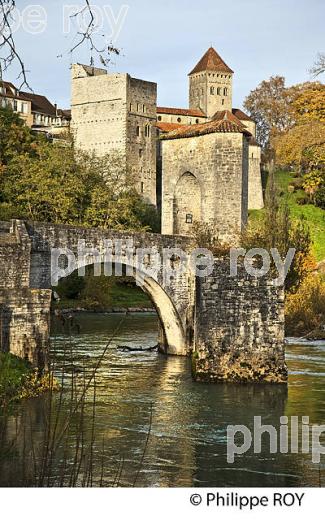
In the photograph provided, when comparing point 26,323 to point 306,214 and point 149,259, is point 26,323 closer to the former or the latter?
point 149,259

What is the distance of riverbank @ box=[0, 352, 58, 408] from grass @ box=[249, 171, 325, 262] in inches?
1537

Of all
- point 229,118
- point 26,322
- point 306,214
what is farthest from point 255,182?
point 26,322

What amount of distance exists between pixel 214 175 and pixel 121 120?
41712 millimetres

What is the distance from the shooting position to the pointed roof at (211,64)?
313 feet

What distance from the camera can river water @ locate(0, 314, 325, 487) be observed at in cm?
1212

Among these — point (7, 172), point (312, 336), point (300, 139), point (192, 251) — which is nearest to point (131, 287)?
point (7, 172)

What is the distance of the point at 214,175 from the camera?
1225 inches

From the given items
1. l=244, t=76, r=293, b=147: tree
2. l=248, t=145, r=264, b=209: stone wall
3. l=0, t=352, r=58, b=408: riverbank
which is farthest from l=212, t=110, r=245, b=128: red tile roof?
l=244, t=76, r=293, b=147: tree

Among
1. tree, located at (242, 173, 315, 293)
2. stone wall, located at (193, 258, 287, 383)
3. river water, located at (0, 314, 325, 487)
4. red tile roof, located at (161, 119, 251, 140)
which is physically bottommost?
river water, located at (0, 314, 325, 487)

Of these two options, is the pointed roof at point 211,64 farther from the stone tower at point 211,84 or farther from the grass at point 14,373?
the grass at point 14,373

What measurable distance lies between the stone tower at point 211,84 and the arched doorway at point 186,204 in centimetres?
5968

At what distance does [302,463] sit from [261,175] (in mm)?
70480

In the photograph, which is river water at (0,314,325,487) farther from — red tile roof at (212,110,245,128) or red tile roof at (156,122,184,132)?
red tile roof at (156,122,184,132)

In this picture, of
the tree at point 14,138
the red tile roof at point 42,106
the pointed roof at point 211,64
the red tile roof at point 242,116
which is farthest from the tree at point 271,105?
the tree at point 14,138
